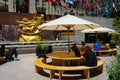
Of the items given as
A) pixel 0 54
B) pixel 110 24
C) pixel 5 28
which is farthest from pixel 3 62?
pixel 110 24

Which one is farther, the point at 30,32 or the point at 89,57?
the point at 30,32

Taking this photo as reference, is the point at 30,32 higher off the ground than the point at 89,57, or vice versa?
the point at 30,32

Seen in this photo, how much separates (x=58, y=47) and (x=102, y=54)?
4.80 metres

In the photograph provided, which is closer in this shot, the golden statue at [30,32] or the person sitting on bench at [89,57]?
the person sitting on bench at [89,57]

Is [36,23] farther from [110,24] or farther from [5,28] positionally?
[110,24]

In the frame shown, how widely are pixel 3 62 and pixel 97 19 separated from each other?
2988 cm

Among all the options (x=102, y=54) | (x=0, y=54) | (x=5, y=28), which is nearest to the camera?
(x=0, y=54)

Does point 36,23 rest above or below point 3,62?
above

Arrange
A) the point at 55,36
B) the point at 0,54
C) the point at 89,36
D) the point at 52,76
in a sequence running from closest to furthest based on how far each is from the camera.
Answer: the point at 52,76 → the point at 0,54 → the point at 55,36 → the point at 89,36

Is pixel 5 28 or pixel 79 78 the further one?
pixel 5 28

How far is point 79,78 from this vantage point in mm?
11266

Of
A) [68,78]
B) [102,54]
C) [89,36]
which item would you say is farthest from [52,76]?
[89,36]

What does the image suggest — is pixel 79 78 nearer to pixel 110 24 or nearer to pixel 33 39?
pixel 33 39

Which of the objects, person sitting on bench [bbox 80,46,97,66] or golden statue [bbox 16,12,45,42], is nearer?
person sitting on bench [bbox 80,46,97,66]
